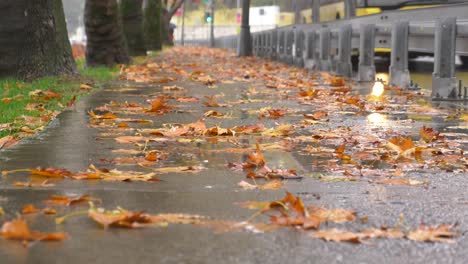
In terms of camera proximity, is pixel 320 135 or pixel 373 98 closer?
pixel 320 135

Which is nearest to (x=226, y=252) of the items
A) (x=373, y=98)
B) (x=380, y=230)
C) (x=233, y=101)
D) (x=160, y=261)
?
(x=160, y=261)

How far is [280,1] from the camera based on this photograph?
30.6 meters

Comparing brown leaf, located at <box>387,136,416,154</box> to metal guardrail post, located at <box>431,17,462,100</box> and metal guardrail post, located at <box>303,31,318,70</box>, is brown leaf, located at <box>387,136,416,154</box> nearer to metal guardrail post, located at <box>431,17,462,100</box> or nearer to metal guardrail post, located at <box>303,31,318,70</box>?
metal guardrail post, located at <box>431,17,462,100</box>

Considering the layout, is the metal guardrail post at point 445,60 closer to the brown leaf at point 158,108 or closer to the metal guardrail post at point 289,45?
the brown leaf at point 158,108

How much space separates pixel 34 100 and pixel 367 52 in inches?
281

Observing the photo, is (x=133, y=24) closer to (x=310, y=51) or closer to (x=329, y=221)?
(x=310, y=51)

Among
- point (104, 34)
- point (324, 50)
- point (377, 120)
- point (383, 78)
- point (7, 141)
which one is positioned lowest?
point (383, 78)

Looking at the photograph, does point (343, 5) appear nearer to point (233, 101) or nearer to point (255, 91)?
point (255, 91)

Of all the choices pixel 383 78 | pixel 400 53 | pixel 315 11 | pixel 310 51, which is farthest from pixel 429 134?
pixel 315 11

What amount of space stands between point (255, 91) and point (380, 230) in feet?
28.8

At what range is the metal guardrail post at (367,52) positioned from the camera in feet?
48.9

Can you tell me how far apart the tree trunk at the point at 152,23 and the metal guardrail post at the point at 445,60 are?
91.1 feet

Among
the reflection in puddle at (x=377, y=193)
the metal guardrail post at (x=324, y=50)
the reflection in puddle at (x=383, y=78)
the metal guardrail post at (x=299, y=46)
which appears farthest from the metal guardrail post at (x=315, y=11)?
the reflection in puddle at (x=377, y=193)

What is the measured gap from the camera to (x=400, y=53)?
1292 centimetres
